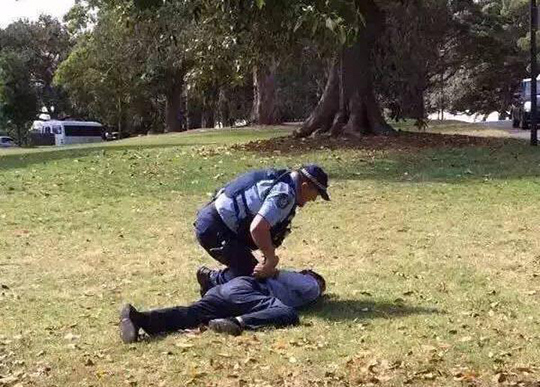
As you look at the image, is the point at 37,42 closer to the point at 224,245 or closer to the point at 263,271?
the point at 224,245

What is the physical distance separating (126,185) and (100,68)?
36.4 m

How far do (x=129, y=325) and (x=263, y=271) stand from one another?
1.04m

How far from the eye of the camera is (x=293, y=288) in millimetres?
6645

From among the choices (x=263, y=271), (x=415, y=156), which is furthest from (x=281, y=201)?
(x=415, y=156)

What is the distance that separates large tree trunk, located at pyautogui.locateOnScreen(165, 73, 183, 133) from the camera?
165 ft

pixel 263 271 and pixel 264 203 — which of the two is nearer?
pixel 264 203

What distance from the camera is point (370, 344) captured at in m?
5.80

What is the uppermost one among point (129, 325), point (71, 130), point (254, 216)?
point (254, 216)

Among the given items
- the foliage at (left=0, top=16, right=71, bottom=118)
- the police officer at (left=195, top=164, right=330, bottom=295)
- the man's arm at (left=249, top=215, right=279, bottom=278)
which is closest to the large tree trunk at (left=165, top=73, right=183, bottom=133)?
the foliage at (left=0, top=16, right=71, bottom=118)

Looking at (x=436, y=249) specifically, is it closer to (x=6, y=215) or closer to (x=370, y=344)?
(x=370, y=344)

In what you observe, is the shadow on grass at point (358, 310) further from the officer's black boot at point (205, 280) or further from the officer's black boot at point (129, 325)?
the officer's black boot at point (129, 325)

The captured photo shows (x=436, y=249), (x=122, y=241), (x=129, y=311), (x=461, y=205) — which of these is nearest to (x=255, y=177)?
(x=129, y=311)

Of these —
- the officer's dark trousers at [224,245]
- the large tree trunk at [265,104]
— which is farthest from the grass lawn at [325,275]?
the large tree trunk at [265,104]

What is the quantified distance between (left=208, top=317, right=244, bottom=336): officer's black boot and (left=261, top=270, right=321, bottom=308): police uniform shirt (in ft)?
1.58
